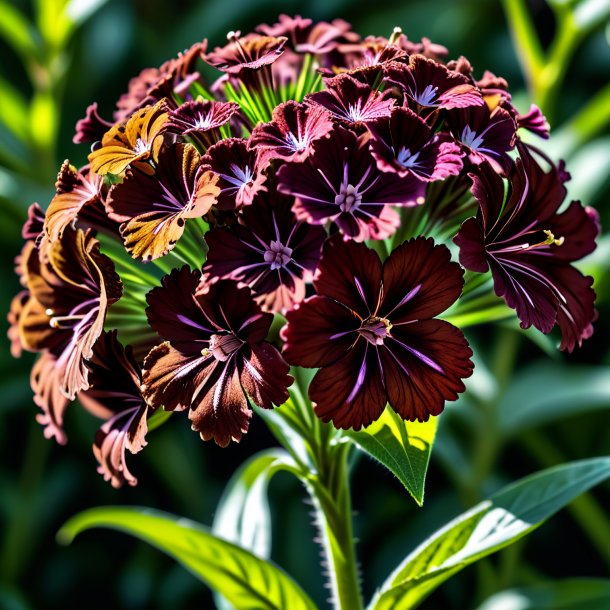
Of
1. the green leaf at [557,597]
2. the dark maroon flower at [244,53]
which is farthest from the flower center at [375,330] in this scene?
the green leaf at [557,597]

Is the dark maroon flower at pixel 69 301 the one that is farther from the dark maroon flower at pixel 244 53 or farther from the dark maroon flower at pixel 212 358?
the dark maroon flower at pixel 244 53

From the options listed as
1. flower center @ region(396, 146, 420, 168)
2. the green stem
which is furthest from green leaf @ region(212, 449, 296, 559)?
flower center @ region(396, 146, 420, 168)

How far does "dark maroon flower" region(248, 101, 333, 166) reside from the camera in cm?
52

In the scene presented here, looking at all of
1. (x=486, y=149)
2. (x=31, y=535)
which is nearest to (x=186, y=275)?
(x=486, y=149)

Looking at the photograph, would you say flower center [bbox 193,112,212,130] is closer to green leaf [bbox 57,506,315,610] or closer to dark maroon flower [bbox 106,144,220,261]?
dark maroon flower [bbox 106,144,220,261]

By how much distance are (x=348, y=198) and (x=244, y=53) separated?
0.19 metres

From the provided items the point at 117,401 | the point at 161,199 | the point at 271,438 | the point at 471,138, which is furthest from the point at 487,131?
the point at 271,438

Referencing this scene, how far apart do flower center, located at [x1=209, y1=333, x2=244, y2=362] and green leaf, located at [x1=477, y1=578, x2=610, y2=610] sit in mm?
525

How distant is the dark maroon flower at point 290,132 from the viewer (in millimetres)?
515

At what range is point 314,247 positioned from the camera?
513 mm

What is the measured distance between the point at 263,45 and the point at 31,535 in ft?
2.77

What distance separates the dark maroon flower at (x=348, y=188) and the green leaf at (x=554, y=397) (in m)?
0.63

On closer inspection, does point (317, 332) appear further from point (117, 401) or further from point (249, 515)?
point (249, 515)

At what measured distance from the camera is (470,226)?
0.52 m
